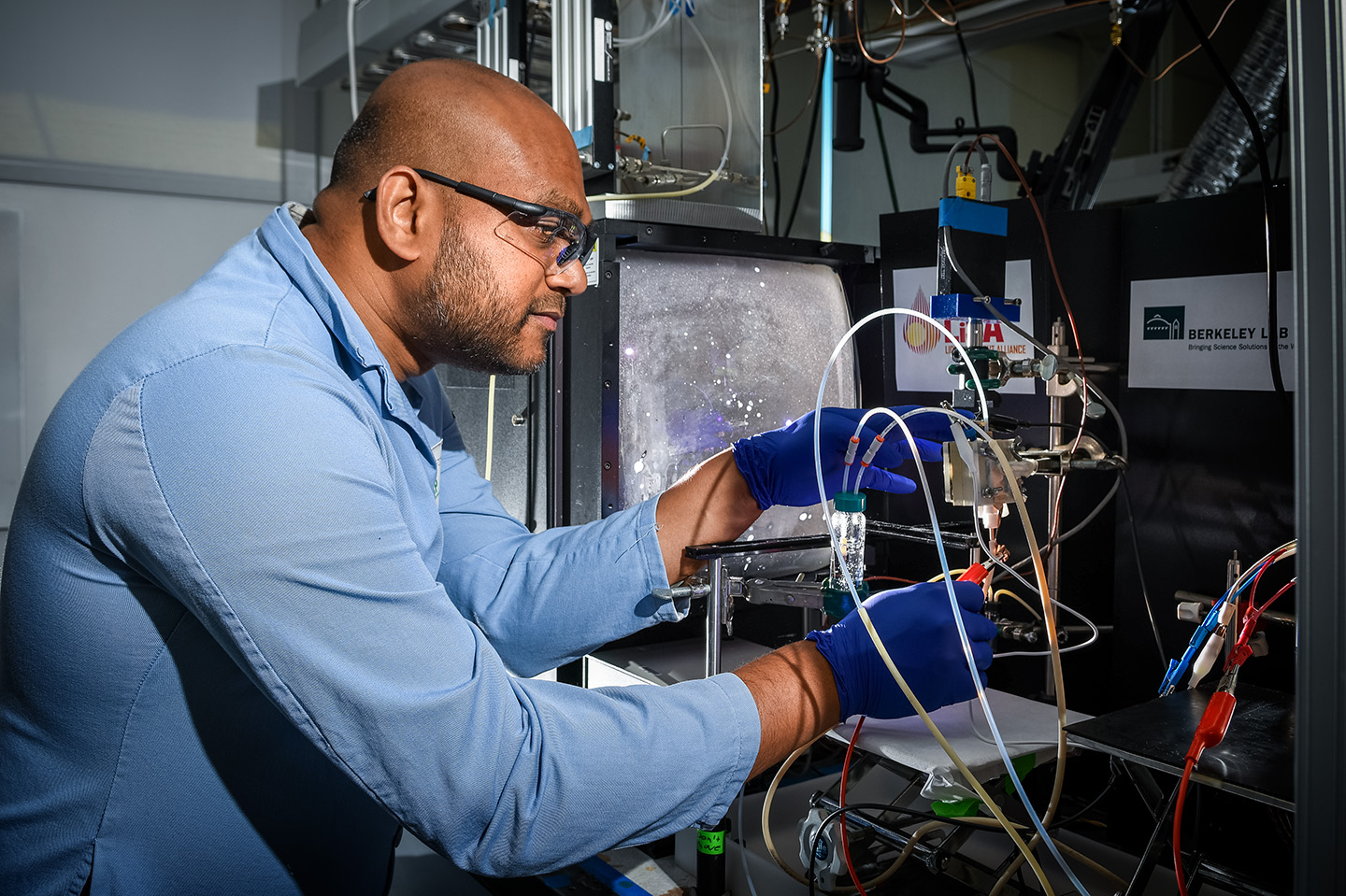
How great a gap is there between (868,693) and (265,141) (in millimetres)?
2344

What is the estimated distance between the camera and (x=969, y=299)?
1.19 metres

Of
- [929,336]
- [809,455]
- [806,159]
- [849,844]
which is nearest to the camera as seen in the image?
[849,844]

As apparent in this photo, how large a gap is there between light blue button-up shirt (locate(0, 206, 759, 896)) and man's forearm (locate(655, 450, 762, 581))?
0.42 m

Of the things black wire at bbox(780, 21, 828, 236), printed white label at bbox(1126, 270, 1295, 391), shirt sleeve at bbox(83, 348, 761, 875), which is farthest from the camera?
black wire at bbox(780, 21, 828, 236)

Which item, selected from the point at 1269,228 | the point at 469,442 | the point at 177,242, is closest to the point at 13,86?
the point at 177,242

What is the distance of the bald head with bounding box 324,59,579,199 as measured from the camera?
40.4 inches

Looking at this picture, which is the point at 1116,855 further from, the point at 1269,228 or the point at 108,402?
the point at 108,402

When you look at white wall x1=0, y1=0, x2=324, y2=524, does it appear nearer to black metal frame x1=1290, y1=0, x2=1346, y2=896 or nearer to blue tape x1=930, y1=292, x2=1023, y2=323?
blue tape x1=930, y1=292, x2=1023, y2=323

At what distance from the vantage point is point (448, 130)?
1.03 m

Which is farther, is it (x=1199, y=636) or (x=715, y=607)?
(x=715, y=607)

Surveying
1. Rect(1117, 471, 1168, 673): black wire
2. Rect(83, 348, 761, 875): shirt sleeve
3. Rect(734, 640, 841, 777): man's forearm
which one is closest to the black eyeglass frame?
Rect(83, 348, 761, 875): shirt sleeve

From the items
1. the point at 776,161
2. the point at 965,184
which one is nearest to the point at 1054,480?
the point at 965,184

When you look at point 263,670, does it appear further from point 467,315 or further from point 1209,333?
point 1209,333

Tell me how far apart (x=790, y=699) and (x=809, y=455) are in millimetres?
449
